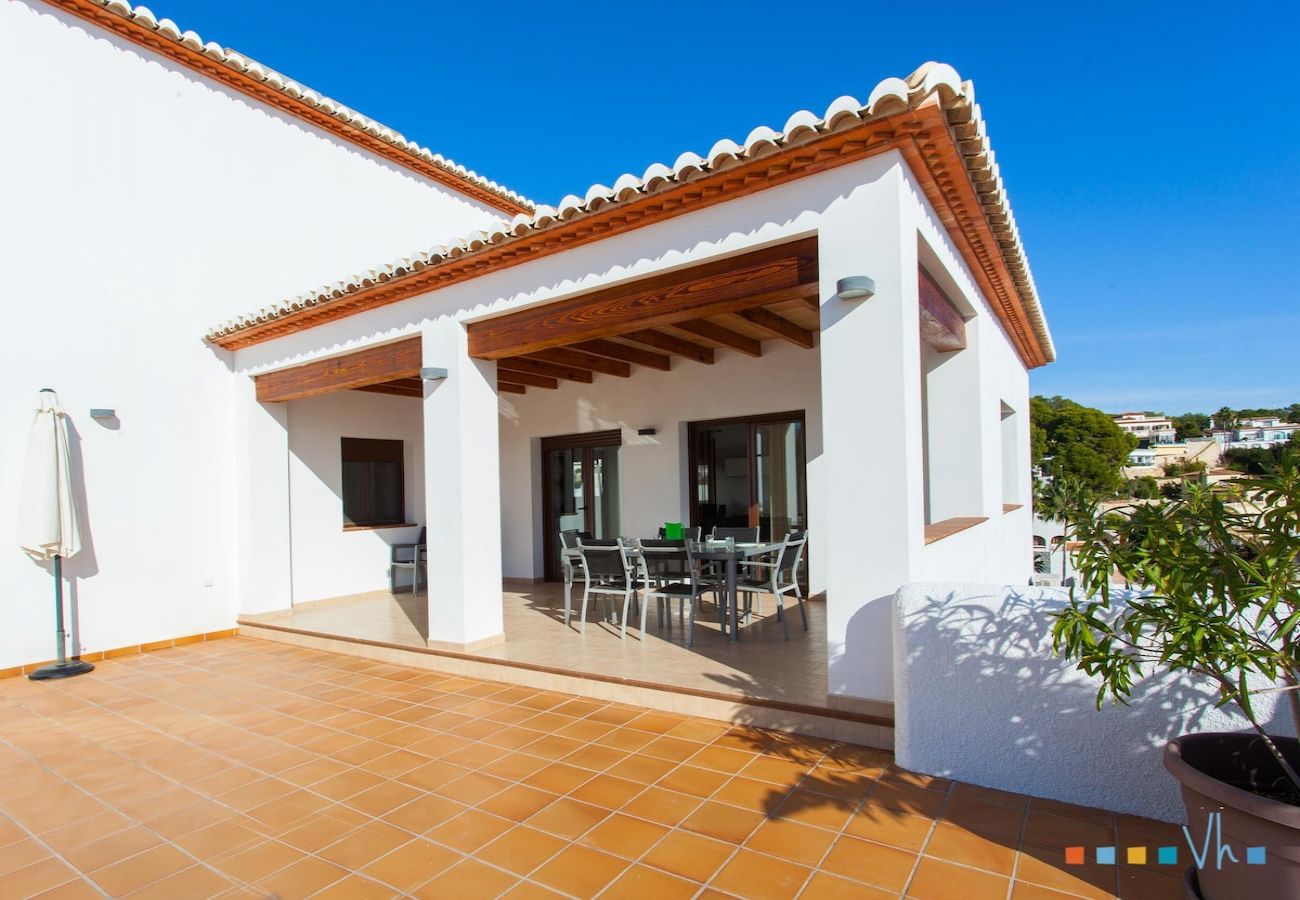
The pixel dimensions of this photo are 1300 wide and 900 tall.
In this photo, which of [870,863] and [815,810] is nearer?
[870,863]

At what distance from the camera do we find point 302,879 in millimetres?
2676

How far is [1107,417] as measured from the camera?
32.8 metres

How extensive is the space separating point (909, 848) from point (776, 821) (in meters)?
0.54

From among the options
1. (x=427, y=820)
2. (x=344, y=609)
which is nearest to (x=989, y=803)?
(x=427, y=820)

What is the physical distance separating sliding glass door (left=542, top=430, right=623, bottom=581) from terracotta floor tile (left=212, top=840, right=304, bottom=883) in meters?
6.14

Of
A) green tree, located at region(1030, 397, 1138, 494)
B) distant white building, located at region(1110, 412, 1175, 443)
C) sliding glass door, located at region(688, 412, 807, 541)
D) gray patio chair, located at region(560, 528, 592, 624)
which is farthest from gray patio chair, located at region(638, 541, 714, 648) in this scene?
distant white building, located at region(1110, 412, 1175, 443)

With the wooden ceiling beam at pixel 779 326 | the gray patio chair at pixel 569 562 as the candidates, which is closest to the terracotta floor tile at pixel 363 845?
the gray patio chair at pixel 569 562

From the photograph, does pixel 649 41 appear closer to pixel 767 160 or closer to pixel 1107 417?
pixel 767 160

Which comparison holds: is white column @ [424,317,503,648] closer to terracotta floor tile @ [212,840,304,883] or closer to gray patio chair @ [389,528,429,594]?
terracotta floor tile @ [212,840,304,883]

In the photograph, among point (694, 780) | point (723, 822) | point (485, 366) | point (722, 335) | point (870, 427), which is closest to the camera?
point (723, 822)

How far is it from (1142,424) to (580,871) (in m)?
50.1

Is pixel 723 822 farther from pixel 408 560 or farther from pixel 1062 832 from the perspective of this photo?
pixel 408 560

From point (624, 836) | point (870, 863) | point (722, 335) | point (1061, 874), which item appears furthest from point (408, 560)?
point (1061, 874)

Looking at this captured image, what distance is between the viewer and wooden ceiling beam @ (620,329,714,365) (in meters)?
6.90
